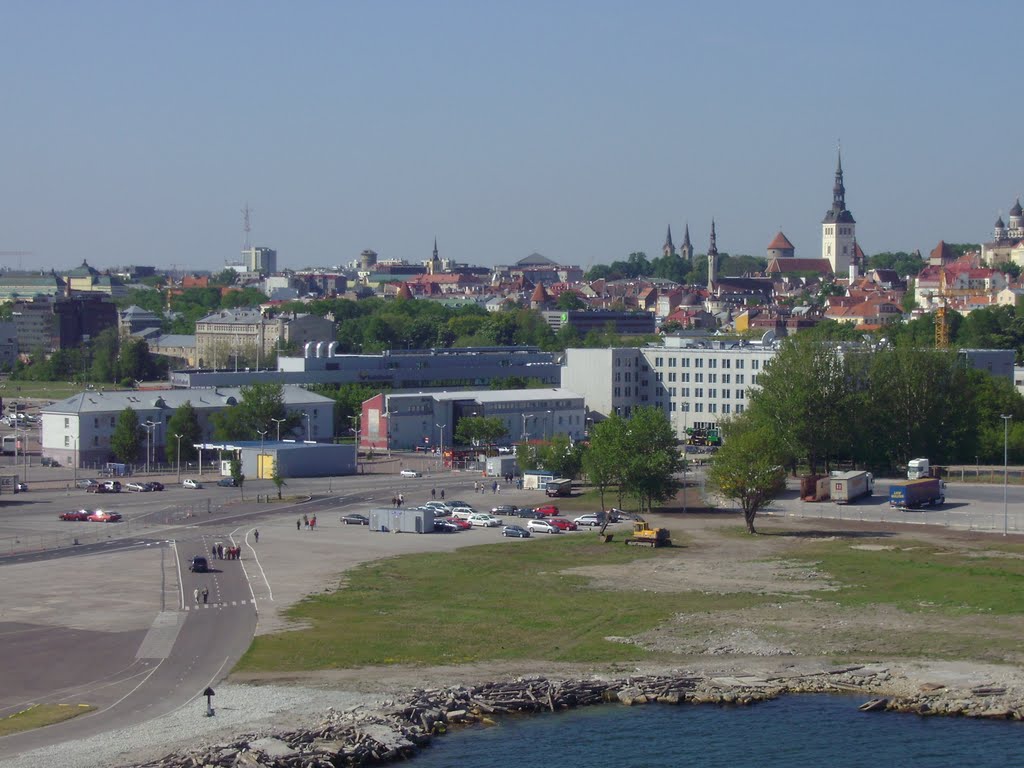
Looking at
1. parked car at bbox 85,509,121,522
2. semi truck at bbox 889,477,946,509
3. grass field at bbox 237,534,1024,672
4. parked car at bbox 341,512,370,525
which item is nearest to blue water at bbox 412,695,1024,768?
grass field at bbox 237,534,1024,672

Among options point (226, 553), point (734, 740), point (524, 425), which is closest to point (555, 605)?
point (734, 740)

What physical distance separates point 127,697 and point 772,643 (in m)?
13.4

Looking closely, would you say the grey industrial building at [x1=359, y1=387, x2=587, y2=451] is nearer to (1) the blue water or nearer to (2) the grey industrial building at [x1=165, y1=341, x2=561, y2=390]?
(2) the grey industrial building at [x1=165, y1=341, x2=561, y2=390]

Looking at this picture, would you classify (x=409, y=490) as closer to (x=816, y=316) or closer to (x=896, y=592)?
(x=896, y=592)

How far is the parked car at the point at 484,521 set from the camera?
54.8m

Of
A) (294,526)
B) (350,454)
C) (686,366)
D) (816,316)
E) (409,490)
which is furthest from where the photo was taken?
(816,316)

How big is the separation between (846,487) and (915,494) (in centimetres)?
267

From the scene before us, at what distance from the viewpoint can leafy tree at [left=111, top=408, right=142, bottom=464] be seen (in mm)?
74438

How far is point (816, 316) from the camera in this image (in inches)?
7087

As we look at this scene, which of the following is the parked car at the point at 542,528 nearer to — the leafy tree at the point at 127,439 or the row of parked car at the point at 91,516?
the row of parked car at the point at 91,516

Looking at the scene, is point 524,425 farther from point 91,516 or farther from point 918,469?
point 91,516

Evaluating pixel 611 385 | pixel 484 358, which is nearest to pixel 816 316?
pixel 484 358

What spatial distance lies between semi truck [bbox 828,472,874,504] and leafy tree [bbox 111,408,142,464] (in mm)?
32687

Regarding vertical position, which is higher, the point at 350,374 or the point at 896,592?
the point at 350,374
